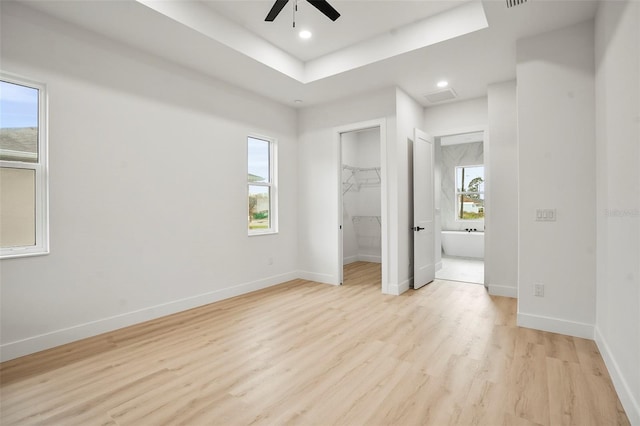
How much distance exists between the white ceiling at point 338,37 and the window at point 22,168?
731 millimetres

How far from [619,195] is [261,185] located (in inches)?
153

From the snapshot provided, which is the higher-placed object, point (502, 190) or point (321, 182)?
point (321, 182)

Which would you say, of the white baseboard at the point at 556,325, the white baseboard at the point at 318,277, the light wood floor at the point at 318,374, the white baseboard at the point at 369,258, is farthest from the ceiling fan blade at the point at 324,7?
the white baseboard at the point at 369,258

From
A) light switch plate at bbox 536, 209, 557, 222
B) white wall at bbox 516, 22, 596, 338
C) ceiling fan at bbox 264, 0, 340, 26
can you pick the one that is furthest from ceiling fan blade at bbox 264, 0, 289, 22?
light switch plate at bbox 536, 209, 557, 222

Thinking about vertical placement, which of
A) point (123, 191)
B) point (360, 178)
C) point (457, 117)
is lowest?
point (123, 191)

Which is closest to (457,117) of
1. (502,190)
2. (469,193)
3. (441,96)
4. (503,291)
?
(441,96)

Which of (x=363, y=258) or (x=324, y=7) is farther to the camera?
(x=363, y=258)

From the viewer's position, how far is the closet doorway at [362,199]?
6891 mm

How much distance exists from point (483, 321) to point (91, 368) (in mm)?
3471

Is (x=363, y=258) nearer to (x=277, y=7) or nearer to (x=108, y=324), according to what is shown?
(x=108, y=324)

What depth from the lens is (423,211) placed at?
4762mm

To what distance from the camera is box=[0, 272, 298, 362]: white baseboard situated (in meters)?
2.51

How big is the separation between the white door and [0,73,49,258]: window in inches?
162

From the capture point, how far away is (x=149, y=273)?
132 inches
